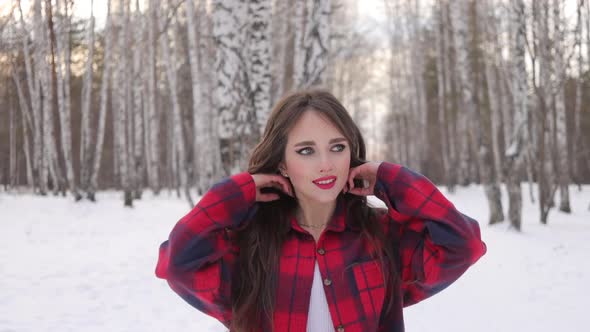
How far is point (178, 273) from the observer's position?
1.83 meters

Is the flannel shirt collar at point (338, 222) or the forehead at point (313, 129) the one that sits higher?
the forehead at point (313, 129)

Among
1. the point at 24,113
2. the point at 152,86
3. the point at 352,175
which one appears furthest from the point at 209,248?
the point at 24,113

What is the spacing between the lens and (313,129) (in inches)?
78.4

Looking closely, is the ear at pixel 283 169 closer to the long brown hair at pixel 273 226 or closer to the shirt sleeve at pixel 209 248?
the long brown hair at pixel 273 226

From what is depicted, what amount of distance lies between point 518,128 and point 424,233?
7.93 meters

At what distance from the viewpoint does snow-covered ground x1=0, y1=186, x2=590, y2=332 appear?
4852 mm

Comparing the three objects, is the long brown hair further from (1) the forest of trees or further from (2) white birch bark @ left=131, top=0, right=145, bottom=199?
(2) white birch bark @ left=131, top=0, right=145, bottom=199

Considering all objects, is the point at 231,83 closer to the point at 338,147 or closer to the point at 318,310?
the point at 338,147

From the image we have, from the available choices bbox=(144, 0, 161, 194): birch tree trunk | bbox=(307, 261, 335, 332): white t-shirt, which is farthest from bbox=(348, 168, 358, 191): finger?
bbox=(144, 0, 161, 194): birch tree trunk

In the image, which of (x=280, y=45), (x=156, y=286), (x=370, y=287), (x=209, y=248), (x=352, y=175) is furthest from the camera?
(x=280, y=45)

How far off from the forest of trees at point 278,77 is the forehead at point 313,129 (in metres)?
3.23

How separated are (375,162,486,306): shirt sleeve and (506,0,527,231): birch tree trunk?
773cm

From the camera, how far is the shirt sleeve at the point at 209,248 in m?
1.83

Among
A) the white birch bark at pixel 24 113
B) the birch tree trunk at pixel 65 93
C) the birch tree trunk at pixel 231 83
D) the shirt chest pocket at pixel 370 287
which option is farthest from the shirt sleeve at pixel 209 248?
the white birch bark at pixel 24 113
